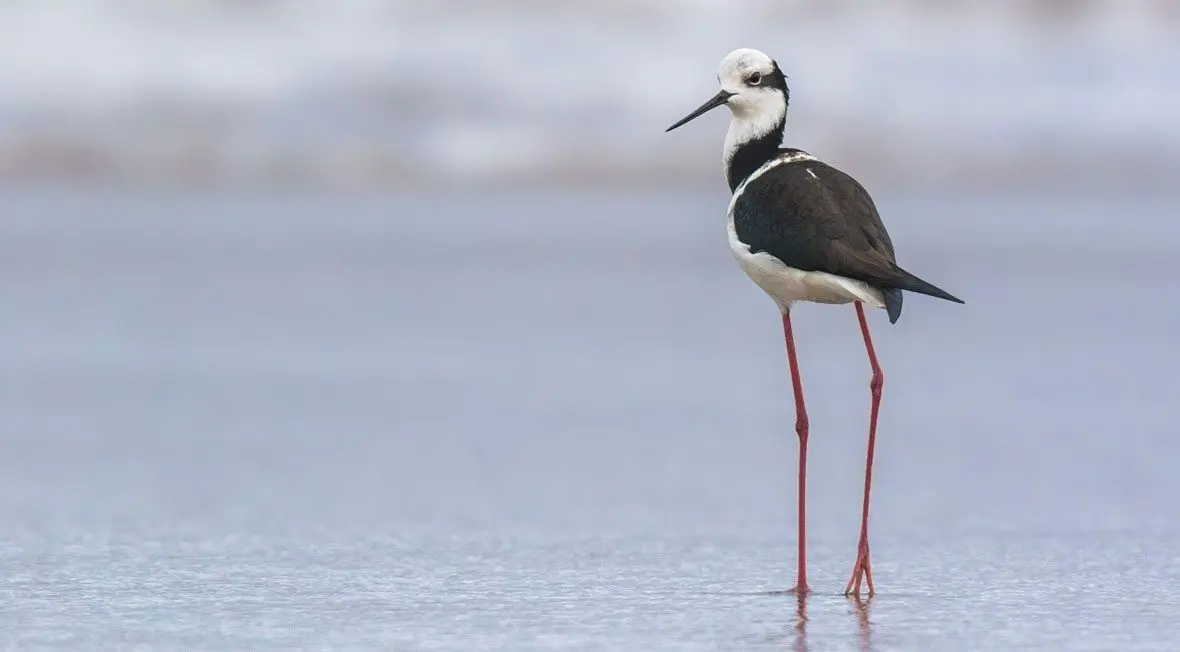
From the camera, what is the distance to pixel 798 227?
610 cm

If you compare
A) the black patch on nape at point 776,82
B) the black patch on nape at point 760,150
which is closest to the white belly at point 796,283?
the black patch on nape at point 760,150

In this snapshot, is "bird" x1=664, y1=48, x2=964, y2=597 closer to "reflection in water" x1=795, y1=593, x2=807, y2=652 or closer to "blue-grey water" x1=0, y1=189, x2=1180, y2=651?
"reflection in water" x1=795, y1=593, x2=807, y2=652

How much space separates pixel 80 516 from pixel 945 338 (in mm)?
8047

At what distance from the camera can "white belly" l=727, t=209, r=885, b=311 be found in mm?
5938

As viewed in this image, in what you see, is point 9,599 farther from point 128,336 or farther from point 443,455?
point 128,336

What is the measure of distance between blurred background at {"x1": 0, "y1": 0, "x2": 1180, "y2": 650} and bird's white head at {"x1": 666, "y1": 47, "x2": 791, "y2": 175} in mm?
1469

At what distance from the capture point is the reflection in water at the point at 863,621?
5.36 metres

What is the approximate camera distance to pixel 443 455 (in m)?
9.40

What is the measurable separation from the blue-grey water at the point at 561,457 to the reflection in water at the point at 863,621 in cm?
2

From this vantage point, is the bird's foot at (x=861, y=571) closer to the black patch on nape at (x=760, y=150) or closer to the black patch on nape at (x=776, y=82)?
the black patch on nape at (x=760, y=150)

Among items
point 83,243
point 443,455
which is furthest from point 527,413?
point 83,243

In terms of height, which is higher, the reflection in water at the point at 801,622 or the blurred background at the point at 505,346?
the blurred background at the point at 505,346

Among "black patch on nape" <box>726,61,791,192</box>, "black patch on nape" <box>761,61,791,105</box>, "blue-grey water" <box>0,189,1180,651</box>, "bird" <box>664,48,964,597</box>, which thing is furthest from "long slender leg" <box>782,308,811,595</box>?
"black patch on nape" <box>761,61,791,105</box>

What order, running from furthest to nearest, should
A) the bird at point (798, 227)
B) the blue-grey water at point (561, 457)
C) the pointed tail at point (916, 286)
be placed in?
the bird at point (798, 227) < the blue-grey water at point (561, 457) < the pointed tail at point (916, 286)
